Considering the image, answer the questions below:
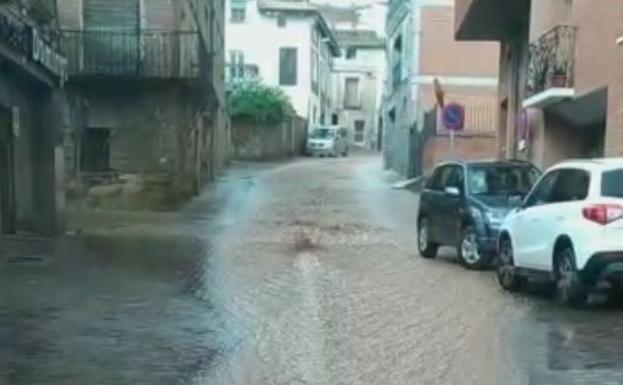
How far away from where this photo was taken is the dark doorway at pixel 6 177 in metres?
20.3

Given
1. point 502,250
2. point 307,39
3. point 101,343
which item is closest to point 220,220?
point 502,250

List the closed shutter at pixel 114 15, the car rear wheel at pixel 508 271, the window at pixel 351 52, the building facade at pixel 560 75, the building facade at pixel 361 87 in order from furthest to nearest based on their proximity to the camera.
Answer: the window at pixel 351 52
the building facade at pixel 361 87
the closed shutter at pixel 114 15
the building facade at pixel 560 75
the car rear wheel at pixel 508 271

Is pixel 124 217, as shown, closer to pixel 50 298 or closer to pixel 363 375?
pixel 50 298

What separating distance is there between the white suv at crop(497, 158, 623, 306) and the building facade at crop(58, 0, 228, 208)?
17823 mm

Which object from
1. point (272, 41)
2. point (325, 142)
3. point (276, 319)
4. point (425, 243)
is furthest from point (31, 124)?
point (272, 41)

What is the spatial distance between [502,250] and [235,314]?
459cm

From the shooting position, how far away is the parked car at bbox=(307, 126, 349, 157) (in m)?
67.4

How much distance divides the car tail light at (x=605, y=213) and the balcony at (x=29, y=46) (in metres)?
10.4

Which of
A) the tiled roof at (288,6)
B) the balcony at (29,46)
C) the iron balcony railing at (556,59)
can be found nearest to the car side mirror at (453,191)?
the iron balcony railing at (556,59)

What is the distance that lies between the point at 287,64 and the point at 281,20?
289cm

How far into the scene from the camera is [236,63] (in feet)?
225

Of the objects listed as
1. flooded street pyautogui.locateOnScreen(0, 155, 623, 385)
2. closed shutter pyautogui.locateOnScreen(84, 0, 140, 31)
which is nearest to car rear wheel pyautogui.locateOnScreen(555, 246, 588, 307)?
flooded street pyautogui.locateOnScreen(0, 155, 623, 385)

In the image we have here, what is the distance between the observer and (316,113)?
251 feet

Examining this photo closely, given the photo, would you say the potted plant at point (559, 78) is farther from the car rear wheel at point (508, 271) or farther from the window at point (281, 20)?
the window at point (281, 20)
